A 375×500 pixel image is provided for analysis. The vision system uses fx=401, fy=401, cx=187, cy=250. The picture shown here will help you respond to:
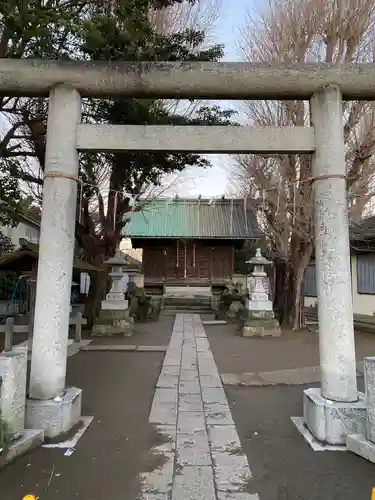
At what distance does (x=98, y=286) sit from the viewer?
50.1 ft

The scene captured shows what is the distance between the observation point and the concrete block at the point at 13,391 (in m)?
3.74

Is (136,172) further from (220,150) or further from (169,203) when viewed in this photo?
(169,203)

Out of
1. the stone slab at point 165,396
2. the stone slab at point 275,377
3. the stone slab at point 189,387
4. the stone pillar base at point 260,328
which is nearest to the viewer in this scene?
the stone slab at point 165,396

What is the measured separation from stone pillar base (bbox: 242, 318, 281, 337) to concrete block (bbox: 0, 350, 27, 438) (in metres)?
9.84

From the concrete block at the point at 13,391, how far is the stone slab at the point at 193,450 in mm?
1588

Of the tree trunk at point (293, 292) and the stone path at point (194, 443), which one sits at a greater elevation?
the tree trunk at point (293, 292)

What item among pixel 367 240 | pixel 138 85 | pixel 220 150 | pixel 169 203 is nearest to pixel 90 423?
pixel 220 150

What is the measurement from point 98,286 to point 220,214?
507 inches

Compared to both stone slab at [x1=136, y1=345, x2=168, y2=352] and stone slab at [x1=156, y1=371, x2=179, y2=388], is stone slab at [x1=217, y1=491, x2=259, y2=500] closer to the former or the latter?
stone slab at [x1=156, y1=371, x2=179, y2=388]

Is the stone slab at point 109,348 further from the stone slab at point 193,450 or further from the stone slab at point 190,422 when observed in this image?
the stone slab at point 193,450

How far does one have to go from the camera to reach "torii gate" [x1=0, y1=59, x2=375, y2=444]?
4.42 meters

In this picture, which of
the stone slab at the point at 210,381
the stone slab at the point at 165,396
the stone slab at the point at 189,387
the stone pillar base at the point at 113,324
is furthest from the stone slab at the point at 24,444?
the stone pillar base at the point at 113,324

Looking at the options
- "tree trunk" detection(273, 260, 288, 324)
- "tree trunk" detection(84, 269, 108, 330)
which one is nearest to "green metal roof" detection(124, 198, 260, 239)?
"tree trunk" detection(273, 260, 288, 324)

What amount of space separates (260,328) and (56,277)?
9713 millimetres
